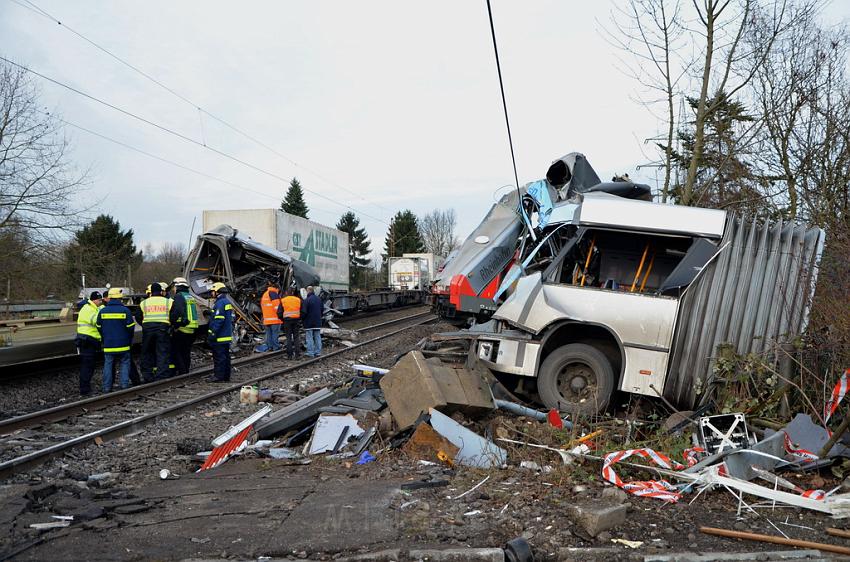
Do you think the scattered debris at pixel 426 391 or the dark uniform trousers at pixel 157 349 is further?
the dark uniform trousers at pixel 157 349

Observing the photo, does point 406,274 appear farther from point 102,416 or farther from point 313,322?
point 102,416

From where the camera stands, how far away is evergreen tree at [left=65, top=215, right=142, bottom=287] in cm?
2570

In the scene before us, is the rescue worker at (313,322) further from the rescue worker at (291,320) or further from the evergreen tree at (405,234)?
the evergreen tree at (405,234)

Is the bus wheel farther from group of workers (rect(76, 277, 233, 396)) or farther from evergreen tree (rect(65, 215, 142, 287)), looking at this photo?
evergreen tree (rect(65, 215, 142, 287))

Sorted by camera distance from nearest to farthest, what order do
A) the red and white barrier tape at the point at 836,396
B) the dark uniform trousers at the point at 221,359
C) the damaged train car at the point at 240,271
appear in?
the red and white barrier tape at the point at 836,396 < the dark uniform trousers at the point at 221,359 < the damaged train car at the point at 240,271

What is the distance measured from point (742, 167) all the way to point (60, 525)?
14223mm

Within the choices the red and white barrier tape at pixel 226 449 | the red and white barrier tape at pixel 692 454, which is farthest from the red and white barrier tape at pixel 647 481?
the red and white barrier tape at pixel 226 449

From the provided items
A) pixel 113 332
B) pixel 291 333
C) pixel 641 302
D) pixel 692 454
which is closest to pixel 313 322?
pixel 291 333

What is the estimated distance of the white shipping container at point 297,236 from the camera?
65.6 feet

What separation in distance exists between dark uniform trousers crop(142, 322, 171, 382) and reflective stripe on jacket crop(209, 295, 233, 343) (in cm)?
74

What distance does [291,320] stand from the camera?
1375 cm

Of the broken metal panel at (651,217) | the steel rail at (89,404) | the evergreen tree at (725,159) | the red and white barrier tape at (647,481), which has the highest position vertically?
the evergreen tree at (725,159)

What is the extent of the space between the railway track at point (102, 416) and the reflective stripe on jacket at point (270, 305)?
116 inches

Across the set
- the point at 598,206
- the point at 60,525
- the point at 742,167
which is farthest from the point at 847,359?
the point at 742,167
